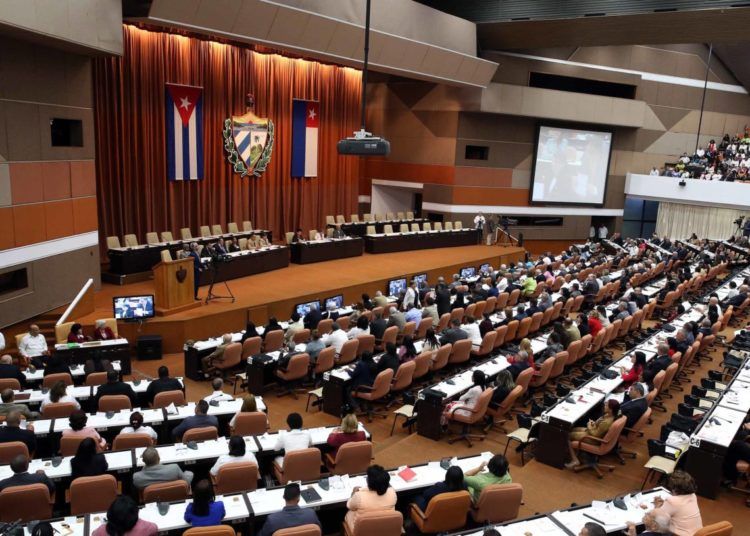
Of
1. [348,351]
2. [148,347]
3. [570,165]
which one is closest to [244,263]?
[148,347]

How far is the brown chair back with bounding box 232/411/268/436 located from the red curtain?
10.8 metres

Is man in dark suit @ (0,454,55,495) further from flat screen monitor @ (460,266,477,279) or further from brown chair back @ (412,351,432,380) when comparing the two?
flat screen monitor @ (460,266,477,279)

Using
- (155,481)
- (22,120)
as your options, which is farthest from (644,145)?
(155,481)

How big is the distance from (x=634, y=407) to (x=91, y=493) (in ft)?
21.1

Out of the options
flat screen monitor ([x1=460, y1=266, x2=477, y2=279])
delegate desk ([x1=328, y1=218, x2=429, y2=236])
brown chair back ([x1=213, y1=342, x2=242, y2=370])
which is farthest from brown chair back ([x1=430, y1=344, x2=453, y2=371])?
delegate desk ([x1=328, y1=218, x2=429, y2=236])

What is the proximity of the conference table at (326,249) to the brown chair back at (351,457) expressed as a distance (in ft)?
40.3

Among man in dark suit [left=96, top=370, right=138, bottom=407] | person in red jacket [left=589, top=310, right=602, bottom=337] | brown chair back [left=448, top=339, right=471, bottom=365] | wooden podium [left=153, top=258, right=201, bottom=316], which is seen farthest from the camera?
wooden podium [left=153, top=258, right=201, bottom=316]

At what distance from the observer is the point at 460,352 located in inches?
412

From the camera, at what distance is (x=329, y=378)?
9.19 m

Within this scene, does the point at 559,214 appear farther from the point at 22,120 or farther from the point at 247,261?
the point at 22,120

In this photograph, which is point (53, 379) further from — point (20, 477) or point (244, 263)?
point (244, 263)

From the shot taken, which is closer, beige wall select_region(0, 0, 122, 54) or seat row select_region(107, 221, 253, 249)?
beige wall select_region(0, 0, 122, 54)

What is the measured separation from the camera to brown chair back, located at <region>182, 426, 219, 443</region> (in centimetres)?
659

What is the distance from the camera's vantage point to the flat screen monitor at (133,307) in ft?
37.3
